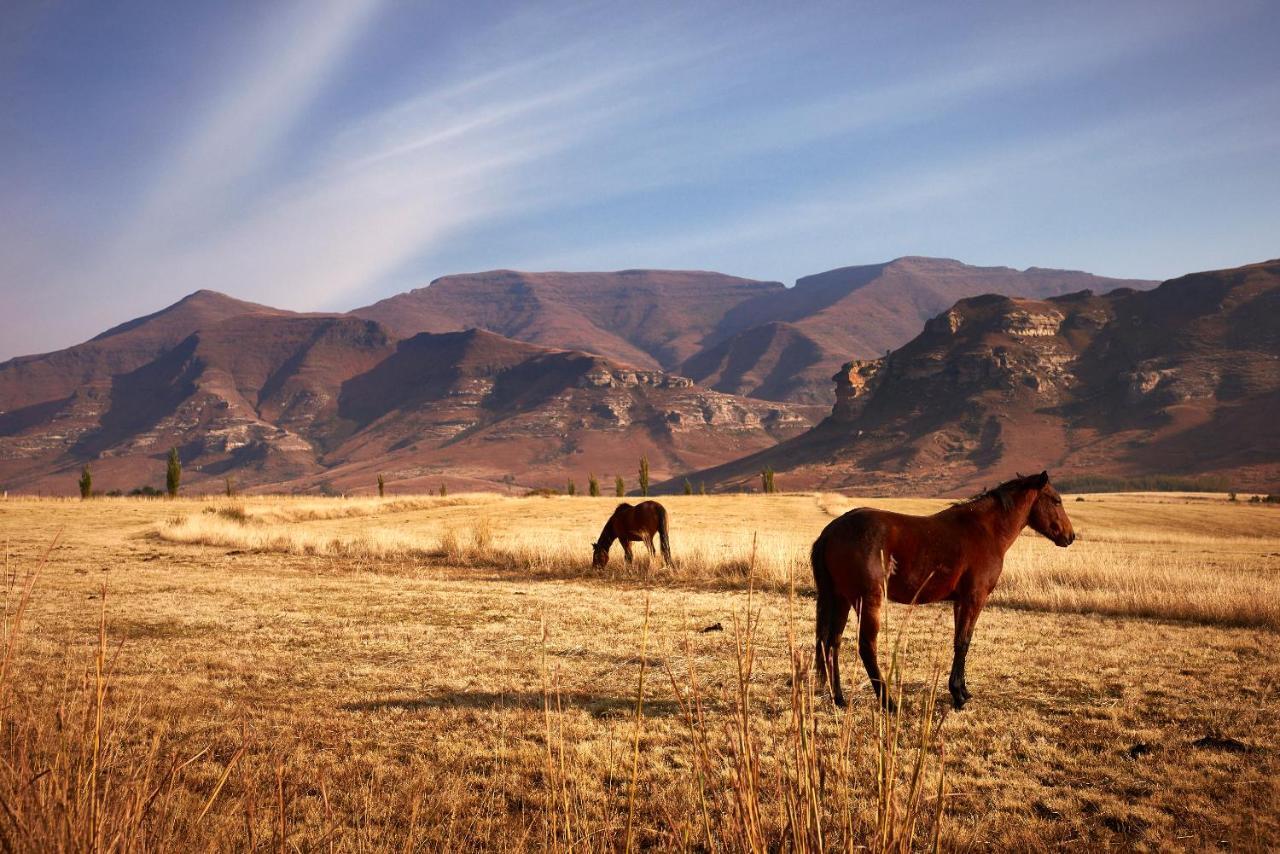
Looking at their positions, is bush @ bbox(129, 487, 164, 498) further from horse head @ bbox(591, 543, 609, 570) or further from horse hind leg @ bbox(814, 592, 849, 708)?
horse hind leg @ bbox(814, 592, 849, 708)

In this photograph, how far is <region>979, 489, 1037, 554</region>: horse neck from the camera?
832cm

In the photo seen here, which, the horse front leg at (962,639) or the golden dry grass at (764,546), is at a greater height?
the horse front leg at (962,639)

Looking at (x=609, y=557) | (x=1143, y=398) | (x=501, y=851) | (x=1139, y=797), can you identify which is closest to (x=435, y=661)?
(x=501, y=851)

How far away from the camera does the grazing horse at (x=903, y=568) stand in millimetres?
7523

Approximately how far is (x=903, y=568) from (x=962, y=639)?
99cm

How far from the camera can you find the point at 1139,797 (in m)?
5.63

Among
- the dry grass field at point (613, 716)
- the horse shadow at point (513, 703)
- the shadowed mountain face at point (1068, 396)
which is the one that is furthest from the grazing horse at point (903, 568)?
the shadowed mountain face at point (1068, 396)

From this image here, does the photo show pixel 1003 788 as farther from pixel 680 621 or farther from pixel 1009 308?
pixel 1009 308

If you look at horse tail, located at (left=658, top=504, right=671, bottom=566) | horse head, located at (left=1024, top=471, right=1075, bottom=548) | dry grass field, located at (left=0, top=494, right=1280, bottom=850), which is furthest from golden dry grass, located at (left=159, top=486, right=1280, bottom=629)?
horse head, located at (left=1024, top=471, right=1075, bottom=548)

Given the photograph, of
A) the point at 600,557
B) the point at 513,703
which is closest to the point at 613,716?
the point at 513,703

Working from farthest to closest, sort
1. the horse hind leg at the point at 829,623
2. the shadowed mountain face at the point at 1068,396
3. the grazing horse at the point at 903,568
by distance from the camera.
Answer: the shadowed mountain face at the point at 1068,396
the horse hind leg at the point at 829,623
the grazing horse at the point at 903,568

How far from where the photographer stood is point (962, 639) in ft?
25.8

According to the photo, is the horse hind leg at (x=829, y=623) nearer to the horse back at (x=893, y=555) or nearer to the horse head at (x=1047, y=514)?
the horse back at (x=893, y=555)

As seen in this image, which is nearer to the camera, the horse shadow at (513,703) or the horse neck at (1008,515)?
the horse shadow at (513,703)
